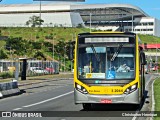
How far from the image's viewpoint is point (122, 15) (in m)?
185

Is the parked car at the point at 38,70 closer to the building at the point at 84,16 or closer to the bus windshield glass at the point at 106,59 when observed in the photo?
the bus windshield glass at the point at 106,59

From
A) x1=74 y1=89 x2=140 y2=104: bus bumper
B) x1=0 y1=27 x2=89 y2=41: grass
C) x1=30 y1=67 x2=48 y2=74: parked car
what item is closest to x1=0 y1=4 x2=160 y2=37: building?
x1=0 y1=27 x2=89 y2=41: grass

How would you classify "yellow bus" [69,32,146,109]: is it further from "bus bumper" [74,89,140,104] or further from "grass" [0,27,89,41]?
"grass" [0,27,89,41]

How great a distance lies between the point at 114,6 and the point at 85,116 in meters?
161

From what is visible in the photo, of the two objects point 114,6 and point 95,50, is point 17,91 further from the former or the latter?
point 114,6

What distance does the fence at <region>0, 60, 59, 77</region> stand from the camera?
60491 mm

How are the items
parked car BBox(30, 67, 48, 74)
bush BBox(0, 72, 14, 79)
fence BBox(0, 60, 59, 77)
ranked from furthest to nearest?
parked car BBox(30, 67, 48, 74) → fence BBox(0, 60, 59, 77) → bush BBox(0, 72, 14, 79)

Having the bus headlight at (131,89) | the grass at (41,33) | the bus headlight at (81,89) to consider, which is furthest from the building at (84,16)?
the bus headlight at (131,89)

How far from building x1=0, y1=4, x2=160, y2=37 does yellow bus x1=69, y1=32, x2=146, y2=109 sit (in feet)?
487

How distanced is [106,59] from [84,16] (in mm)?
166113

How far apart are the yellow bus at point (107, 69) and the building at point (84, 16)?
14842 cm

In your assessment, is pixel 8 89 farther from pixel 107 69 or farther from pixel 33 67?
pixel 33 67

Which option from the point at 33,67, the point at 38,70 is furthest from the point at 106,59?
the point at 38,70

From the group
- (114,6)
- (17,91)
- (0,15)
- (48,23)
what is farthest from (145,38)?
(17,91)
